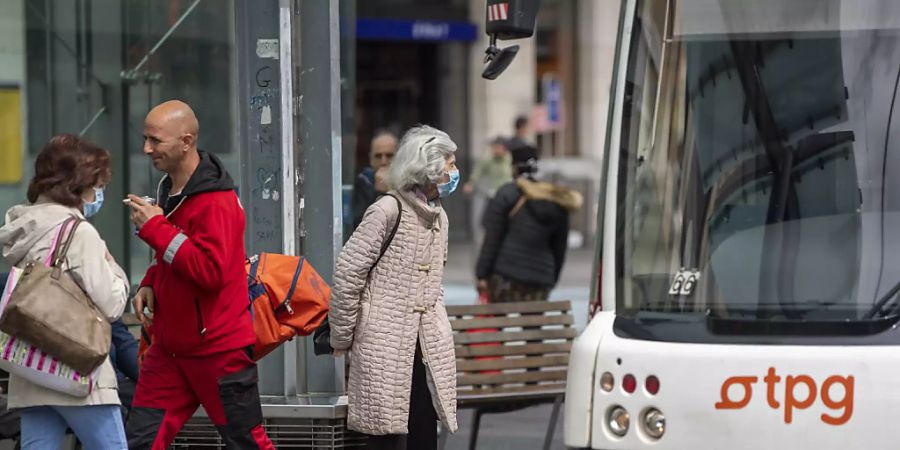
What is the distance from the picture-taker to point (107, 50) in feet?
30.8

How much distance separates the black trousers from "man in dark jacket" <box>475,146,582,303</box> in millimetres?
3810

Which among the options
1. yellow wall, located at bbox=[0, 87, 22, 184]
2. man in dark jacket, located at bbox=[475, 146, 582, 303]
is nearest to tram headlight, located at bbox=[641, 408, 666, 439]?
man in dark jacket, located at bbox=[475, 146, 582, 303]

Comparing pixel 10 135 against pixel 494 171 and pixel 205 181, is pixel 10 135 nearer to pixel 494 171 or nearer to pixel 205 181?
pixel 205 181

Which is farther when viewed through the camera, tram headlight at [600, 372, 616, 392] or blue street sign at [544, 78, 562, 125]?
blue street sign at [544, 78, 562, 125]

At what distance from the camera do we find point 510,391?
7758 mm

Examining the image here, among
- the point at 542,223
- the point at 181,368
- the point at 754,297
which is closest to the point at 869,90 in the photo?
the point at 754,297

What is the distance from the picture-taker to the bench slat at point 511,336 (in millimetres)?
7727

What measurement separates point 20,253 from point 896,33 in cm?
300

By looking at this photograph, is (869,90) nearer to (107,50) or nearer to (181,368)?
(181,368)

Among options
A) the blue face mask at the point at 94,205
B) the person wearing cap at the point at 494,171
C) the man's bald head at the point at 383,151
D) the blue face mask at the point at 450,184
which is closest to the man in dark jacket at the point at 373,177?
the man's bald head at the point at 383,151

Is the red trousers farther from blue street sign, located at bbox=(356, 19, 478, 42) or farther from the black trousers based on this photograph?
blue street sign, located at bbox=(356, 19, 478, 42)

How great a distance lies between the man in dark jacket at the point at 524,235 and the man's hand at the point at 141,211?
4.99 meters

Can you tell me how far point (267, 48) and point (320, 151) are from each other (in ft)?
1.61

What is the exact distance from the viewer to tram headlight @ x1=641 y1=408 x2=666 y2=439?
537cm
